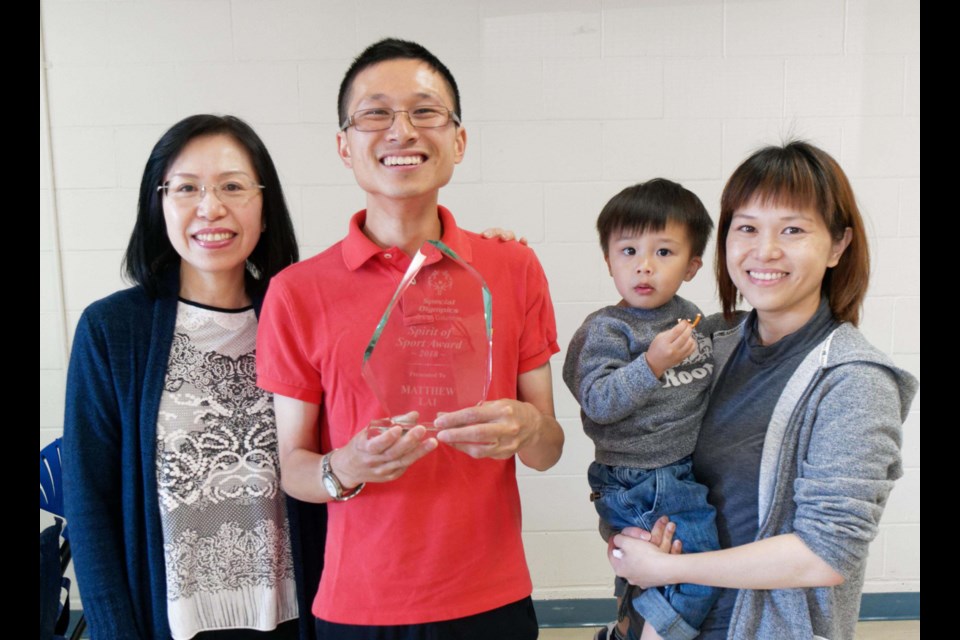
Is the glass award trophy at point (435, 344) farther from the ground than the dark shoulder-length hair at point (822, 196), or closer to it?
closer to it

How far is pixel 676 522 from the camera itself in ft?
4.82

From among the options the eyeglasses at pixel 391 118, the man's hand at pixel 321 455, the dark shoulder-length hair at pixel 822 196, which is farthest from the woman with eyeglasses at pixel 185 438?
the dark shoulder-length hair at pixel 822 196

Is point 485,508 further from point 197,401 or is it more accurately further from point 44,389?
point 44,389

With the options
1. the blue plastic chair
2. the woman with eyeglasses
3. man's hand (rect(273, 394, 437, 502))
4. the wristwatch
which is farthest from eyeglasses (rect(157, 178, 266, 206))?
the blue plastic chair

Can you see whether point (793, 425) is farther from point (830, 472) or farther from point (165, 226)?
point (165, 226)

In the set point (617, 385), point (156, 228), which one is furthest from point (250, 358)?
point (617, 385)

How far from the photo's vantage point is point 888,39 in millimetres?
2852

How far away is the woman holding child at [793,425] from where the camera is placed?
1.27 metres

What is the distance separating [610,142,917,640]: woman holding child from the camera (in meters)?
1.27

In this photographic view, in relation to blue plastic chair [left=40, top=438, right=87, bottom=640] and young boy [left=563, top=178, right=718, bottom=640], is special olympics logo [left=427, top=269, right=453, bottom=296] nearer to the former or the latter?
young boy [left=563, top=178, right=718, bottom=640]

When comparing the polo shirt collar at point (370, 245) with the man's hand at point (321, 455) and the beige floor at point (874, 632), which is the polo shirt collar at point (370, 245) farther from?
the beige floor at point (874, 632)

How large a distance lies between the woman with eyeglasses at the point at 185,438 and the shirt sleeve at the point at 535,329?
568 millimetres

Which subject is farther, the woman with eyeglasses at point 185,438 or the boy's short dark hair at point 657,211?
the boy's short dark hair at point 657,211

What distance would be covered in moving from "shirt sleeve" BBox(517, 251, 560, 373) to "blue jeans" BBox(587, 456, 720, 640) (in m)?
0.33
